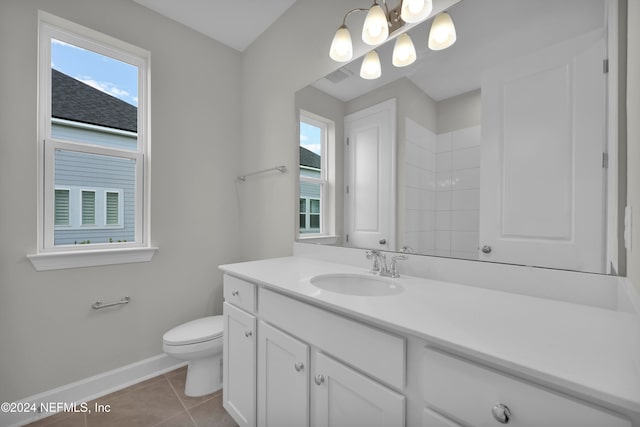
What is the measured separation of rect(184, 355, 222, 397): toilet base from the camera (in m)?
1.72

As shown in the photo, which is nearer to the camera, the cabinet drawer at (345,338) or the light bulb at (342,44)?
the cabinet drawer at (345,338)

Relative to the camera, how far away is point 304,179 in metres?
1.82

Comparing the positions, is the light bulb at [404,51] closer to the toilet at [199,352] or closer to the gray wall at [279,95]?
the gray wall at [279,95]

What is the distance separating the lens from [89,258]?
5.64 feet

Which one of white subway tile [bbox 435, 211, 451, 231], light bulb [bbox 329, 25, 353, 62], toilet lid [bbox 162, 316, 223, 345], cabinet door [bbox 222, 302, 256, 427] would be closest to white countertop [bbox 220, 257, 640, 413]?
white subway tile [bbox 435, 211, 451, 231]

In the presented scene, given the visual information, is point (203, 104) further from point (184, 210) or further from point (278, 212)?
point (278, 212)

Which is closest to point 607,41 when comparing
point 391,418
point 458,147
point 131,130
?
point 458,147

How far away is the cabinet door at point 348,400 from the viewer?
73 cm

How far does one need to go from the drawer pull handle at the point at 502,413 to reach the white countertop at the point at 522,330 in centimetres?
7

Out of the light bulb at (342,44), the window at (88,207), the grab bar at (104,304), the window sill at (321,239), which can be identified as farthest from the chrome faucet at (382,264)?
the window at (88,207)

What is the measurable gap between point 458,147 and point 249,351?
4.21ft

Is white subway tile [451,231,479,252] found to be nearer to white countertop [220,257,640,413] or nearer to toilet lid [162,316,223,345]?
white countertop [220,257,640,413]

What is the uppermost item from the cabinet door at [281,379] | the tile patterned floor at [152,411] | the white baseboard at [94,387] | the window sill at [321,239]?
the window sill at [321,239]

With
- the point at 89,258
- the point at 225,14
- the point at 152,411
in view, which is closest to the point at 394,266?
the point at 152,411
